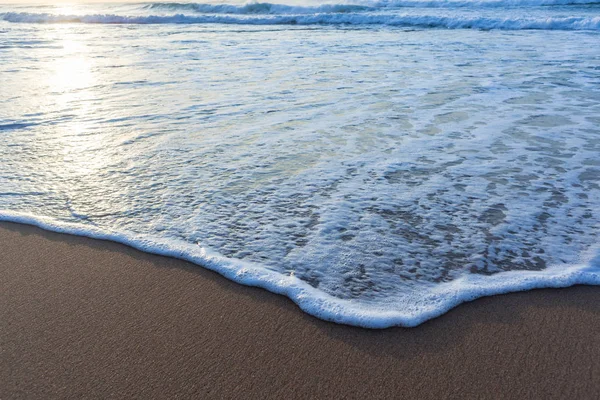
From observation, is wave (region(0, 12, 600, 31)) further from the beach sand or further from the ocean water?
the beach sand

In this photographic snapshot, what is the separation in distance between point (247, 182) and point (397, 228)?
3.58 feet

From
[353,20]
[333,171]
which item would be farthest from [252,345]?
[353,20]

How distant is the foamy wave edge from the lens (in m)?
1.94

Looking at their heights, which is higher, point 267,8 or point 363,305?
point 363,305

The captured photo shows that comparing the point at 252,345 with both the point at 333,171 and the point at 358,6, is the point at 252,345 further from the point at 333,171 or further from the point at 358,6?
the point at 358,6

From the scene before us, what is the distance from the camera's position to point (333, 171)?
11.0ft

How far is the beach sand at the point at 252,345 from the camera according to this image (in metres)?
1.63

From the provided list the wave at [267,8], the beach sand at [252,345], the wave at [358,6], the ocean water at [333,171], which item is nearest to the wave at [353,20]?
the wave at [267,8]

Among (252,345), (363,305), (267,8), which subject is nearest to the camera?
(252,345)

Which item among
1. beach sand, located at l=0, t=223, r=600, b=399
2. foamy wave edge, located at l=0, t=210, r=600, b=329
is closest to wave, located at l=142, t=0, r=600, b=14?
foamy wave edge, located at l=0, t=210, r=600, b=329

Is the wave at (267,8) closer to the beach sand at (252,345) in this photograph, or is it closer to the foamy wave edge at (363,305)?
the foamy wave edge at (363,305)

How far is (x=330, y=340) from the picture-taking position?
1844 mm

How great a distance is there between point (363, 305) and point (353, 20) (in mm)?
16520

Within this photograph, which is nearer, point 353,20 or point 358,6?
point 353,20
